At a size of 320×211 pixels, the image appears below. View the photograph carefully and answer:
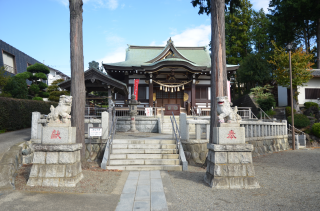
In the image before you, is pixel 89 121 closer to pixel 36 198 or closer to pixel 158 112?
pixel 36 198

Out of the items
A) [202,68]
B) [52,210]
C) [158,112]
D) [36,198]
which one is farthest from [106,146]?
[202,68]

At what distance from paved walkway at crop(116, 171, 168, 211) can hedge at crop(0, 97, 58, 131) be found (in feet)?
28.9

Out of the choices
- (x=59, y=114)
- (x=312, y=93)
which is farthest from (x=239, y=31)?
(x=59, y=114)

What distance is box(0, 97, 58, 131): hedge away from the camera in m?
10.9

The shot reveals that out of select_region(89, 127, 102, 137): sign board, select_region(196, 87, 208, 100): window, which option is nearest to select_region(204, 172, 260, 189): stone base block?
select_region(89, 127, 102, 137): sign board

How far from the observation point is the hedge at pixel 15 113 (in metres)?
10.9

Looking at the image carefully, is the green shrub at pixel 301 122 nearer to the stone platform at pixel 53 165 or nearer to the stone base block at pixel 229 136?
the stone base block at pixel 229 136

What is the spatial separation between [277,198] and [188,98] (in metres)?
16.6

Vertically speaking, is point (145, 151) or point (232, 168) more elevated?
point (232, 168)

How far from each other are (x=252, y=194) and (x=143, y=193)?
8.00 feet

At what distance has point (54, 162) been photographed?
16.8ft

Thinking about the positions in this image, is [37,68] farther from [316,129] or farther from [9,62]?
[316,129]

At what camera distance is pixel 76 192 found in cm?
473

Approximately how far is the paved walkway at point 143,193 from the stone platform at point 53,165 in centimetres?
146
